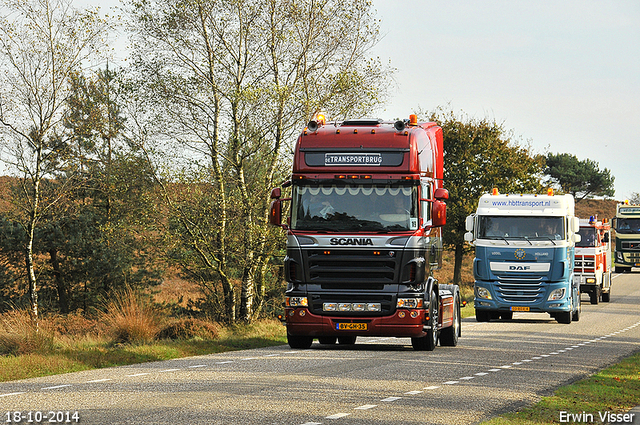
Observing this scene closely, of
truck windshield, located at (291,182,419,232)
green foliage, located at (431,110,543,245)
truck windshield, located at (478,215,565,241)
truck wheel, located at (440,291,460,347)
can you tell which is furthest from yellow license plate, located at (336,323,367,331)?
green foliage, located at (431,110,543,245)

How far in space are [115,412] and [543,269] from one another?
717 inches

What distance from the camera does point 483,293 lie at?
25.8 meters

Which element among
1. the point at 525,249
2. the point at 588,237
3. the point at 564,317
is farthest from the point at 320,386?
the point at 588,237

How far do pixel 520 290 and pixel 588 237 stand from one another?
13.3 meters

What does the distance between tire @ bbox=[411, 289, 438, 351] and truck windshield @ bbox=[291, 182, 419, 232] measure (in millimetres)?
1810

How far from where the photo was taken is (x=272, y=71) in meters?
28.9

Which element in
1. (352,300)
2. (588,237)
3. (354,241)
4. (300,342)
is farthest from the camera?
(588,237)

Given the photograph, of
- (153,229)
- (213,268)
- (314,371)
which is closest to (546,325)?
(213,268)

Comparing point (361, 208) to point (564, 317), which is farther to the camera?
point (564, 317)

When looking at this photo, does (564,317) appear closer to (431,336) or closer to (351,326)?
(431,336)

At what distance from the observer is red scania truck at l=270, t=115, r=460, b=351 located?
600 inches

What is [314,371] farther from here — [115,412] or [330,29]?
[330,29]

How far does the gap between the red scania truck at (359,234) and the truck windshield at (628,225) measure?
151ft

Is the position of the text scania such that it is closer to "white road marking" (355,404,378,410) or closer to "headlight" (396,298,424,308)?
"headlight" (396,298,424,308)
